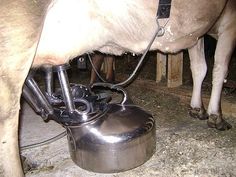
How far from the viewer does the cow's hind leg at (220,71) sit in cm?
268

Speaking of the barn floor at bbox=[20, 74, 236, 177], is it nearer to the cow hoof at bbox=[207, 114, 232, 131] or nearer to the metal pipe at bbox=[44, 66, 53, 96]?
the cow hoof at bbox=[207, 114, 232, 131]

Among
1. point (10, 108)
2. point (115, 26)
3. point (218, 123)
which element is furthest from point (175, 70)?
point (10, 108)

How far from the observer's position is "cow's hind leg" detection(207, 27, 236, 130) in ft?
8.79

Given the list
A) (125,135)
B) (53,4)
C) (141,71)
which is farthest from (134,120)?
(141,71)

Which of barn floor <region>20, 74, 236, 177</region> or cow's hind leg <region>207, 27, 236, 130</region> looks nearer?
barn floor <region>20, 74, 236, 177</region>

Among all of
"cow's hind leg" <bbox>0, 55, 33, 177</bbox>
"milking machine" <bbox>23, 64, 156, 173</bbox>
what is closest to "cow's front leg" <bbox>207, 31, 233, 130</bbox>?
"milking machine" <bbox>23, 64, 156, 173</bbox>

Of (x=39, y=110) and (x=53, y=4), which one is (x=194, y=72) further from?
(x=53, y=4)

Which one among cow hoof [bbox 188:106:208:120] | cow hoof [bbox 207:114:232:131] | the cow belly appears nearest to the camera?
the cow belly

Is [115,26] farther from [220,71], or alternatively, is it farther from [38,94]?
[220,71]

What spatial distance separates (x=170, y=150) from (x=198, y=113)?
651mm

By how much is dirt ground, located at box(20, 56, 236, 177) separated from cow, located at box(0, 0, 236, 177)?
238mm

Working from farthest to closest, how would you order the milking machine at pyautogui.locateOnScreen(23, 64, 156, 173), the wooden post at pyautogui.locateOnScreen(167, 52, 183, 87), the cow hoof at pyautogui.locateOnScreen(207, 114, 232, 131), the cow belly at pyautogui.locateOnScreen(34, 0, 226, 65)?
the wooden post at pyautogui.locateOnScreen(167, 52, 183, 87), the cow hoof at pyautogui.locateOnScreen(207, 114, 232, 131), the milking machine at pyautogui.locateOnScreen(23, 64, 156, 173), the cow belly at pyautogui.locateOnScreen(34, 0, 226, 65)

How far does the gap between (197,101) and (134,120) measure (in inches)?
39.8

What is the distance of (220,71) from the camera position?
273cm
